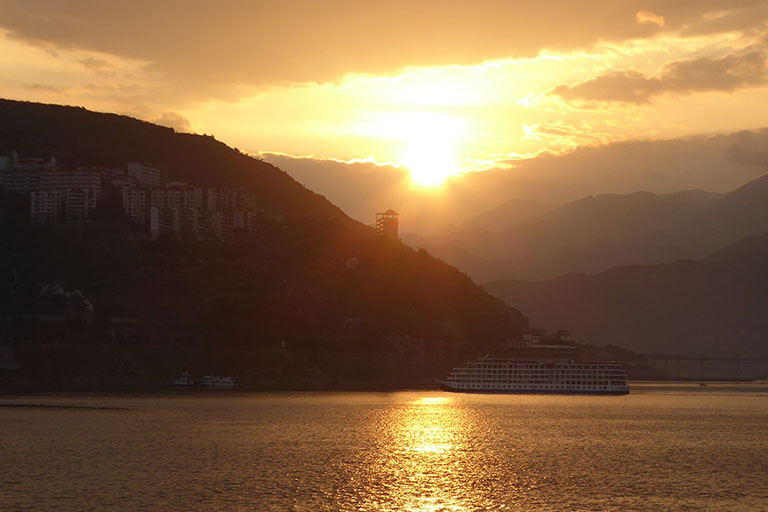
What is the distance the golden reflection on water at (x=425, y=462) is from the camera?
214 feet

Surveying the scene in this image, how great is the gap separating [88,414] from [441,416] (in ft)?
147

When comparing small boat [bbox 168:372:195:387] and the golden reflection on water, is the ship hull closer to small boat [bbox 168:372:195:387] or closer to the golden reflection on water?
small boat [bbox 168:372:195:387]

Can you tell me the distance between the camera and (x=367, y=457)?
87.1 m

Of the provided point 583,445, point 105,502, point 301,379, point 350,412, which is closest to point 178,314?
point 301,379

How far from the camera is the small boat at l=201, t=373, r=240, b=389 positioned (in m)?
180

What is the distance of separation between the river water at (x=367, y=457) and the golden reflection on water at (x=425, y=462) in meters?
0.20

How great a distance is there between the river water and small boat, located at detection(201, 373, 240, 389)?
31.2m

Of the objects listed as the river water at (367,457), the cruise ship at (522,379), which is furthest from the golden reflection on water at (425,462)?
the cruise ship at (522,379)

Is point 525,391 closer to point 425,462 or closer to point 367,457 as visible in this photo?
point 367,457

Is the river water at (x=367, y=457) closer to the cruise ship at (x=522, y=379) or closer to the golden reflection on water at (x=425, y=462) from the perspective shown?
the golden reflection on water at (x=425, y=462)

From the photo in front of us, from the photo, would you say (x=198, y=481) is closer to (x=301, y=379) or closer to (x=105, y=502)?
(x=105, y=502)

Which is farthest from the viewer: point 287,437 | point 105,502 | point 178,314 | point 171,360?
point 178,314

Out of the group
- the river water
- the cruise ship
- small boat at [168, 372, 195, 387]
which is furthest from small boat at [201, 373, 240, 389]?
the cruise ship

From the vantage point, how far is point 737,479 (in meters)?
77.4
